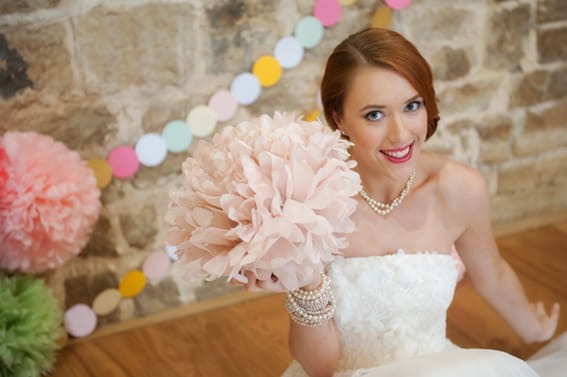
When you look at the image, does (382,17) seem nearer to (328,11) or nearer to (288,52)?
(328,11)

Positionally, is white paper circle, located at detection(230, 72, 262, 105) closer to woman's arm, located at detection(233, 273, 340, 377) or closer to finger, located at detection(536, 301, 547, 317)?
woman's arm, located at detection(233, 273, 340, 377)

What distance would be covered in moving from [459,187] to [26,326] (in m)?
1.21

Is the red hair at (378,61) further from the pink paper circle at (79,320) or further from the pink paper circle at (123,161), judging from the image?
the pink paper circle at (79,320)

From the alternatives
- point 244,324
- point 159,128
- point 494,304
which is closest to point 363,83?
point 494,304

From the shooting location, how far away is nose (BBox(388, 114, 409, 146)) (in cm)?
135

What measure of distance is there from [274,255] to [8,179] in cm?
98

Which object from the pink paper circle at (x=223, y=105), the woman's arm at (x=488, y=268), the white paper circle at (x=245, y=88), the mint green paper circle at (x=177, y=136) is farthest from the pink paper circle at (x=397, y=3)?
the woman's arm at (x=488, y=268)

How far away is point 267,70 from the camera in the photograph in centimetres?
219

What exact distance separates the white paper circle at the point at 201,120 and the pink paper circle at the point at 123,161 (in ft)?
0.68

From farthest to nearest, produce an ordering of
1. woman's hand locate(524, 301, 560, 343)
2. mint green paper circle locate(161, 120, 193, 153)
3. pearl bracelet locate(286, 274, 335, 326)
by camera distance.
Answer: mint green paper circle locate(161, 120, 193, 153)
woman's hand locate(524, 301, 560, 343)
pearl bracelet locate(286, 274, 335, 326)

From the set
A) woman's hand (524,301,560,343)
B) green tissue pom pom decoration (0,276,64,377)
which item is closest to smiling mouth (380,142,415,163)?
woman's hand (524,301,560,343)

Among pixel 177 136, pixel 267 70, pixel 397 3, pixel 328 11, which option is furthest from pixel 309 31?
pixel 177 136

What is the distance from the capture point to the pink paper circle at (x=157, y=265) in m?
2.23

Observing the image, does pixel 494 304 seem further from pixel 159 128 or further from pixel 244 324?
pixel 159 128
